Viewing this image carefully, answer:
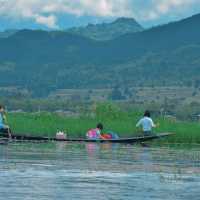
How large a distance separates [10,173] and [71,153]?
8.60 metres

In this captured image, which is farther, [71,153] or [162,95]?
Result: [162,95]

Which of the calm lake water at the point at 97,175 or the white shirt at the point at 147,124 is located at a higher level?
the white shirt at the point at 147,124

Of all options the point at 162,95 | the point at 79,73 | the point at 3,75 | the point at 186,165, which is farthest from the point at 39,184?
the point at 3,75

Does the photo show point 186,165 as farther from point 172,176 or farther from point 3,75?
point 3,75

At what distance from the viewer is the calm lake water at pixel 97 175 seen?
14.4 m

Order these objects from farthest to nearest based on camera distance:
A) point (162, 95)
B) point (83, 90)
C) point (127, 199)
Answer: point (83, 90) < point (162, 95) < point (127, 199)

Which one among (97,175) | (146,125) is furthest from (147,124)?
(97,175)

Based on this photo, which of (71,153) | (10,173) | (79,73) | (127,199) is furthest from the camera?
(79,73)

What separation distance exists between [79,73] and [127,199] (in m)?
165

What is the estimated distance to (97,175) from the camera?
17672 mm

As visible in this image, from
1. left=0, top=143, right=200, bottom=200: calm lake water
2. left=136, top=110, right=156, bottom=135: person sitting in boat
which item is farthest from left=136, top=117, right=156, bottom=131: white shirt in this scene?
left=0, top=143, right=200, bottom=200: calm lake water

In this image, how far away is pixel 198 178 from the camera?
1767 cm

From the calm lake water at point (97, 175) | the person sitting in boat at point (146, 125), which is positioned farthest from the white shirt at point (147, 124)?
the calm lake water at point (97, 175)

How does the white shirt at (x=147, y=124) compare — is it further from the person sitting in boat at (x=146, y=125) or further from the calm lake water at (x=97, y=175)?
the calm lake water at (x=97, y=175)
